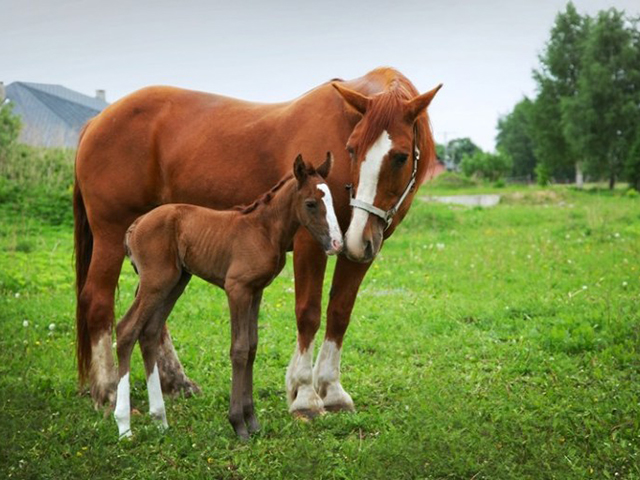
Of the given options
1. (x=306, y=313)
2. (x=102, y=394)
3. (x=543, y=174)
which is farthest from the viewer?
(x=543, y=174)

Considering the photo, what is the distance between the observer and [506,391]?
5449 mm

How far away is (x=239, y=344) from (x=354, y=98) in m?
1.70

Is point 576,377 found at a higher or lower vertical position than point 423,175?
lower

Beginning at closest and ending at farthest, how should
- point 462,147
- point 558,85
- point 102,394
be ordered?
1. point 102,394
2. point 558,85
3. point 462,147

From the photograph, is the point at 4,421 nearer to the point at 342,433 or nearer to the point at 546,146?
the point at 342,433

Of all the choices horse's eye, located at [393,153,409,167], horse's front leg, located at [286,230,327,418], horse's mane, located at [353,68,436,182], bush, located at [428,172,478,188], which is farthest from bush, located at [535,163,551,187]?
horse's eye, located at [393,153,409,167]

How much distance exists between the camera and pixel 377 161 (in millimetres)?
4375

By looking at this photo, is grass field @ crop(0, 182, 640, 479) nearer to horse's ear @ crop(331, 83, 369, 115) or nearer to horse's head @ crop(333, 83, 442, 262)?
horse's head @ crop(333, 83, 442, 262)

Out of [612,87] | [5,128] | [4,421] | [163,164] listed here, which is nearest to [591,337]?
[163,164]

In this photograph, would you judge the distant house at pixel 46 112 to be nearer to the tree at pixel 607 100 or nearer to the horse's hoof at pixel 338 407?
the horse's hoof at pixel 338 407

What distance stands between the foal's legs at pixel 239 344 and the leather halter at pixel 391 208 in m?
0.86

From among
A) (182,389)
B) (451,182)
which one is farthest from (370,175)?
(451,182)

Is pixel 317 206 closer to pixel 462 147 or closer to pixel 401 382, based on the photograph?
pixel 401 382

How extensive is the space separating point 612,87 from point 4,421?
30240 mm
